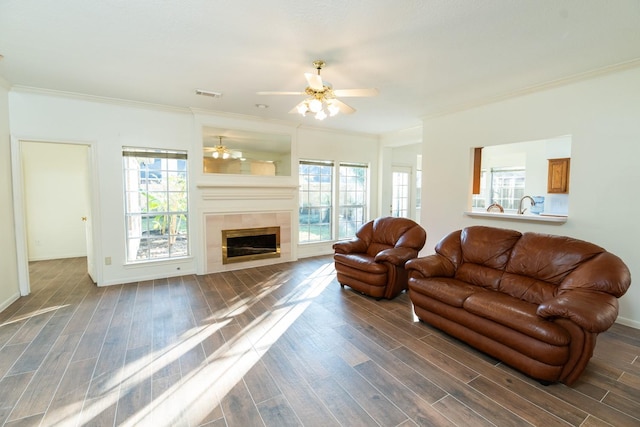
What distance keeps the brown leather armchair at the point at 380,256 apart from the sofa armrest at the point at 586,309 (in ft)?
5.43

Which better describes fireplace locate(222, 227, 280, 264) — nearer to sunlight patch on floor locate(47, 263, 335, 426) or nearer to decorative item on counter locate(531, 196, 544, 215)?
sunlight patch on floor locate(47, 263, 335, 426)

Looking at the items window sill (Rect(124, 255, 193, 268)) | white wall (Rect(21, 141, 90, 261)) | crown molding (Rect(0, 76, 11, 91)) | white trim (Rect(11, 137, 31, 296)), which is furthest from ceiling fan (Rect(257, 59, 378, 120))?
white wall (Rect(21, 141, 90, 261))

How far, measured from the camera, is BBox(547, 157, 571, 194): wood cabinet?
5695mm

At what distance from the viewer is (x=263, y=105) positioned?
4.39 meters

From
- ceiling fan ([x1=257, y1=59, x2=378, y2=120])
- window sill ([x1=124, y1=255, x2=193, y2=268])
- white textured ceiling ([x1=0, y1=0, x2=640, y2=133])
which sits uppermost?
white textured ceiling ([x1=0, y1=0, x2=640, y2=133])

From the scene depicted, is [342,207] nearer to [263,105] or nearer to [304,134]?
[304,134]

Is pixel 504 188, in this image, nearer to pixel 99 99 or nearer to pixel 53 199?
pixel 99 99

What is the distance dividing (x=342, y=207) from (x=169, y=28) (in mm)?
4783

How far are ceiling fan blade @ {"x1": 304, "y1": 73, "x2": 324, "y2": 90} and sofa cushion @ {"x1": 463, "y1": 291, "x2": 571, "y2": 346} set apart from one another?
7.77 ft

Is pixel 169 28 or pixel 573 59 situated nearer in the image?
pixel 169 28

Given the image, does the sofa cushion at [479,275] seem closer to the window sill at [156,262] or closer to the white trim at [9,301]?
the window sill at [156,262]

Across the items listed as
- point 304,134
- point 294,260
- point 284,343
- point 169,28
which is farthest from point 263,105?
point 284,343

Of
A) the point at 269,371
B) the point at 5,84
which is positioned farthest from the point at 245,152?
the point at 269,371

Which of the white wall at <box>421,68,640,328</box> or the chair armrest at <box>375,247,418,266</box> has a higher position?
the white wall at <box>421,68,640,328</box>
